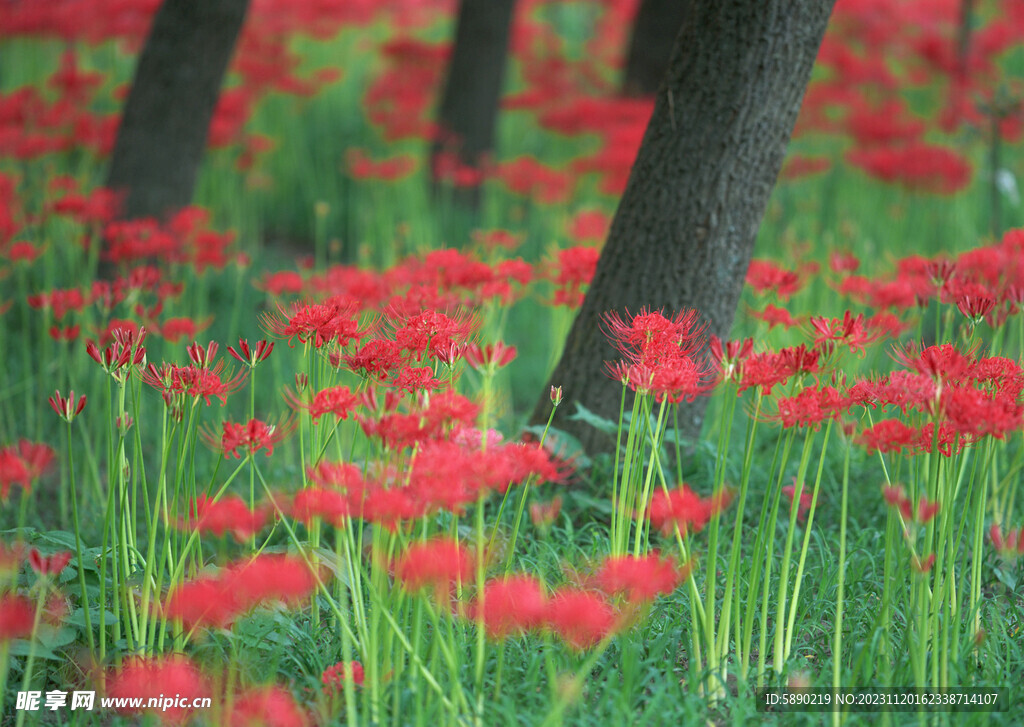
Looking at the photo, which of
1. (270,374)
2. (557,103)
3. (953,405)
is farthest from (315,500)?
(557,103)

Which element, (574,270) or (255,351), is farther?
(574,270)

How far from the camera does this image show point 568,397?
3184 mm

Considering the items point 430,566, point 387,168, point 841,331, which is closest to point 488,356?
point 430,566

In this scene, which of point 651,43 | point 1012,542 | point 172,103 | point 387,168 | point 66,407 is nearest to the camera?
point 66,407

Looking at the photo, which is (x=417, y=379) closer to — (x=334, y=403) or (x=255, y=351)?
(x=334, y=403)

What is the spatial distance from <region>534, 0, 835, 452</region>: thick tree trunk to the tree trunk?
4148 millimetres

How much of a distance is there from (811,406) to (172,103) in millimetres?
4214

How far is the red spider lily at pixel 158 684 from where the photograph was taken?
154 centimetres

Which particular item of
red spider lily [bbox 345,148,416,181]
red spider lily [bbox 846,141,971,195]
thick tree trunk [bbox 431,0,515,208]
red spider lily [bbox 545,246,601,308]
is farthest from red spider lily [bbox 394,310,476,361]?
thick tree trunk [bbox 431,0,515,208]

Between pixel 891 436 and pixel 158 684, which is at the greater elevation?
pixel 891 436

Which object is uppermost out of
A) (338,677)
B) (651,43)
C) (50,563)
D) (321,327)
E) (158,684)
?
(651,43)

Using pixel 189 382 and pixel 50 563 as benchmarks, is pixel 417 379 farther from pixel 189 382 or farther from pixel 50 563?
pixel 50 563

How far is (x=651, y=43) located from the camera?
703 centimetres

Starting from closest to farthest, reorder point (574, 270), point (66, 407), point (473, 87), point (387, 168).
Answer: point (66, 407), point (574, 270), point (387, 168), point (473, 87)
